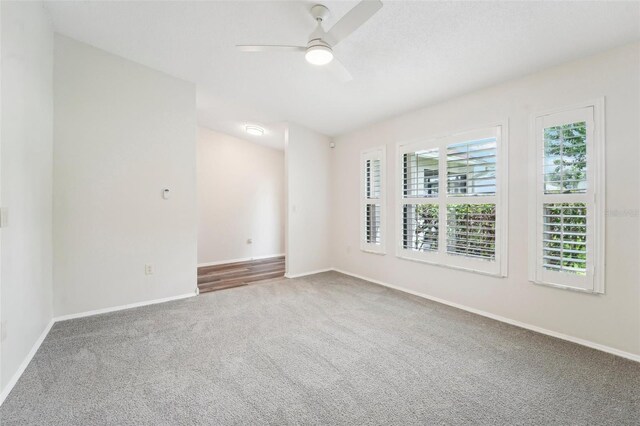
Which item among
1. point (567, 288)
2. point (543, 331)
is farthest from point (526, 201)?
point (543, 331)

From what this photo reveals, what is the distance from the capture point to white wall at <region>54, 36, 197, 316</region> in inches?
123

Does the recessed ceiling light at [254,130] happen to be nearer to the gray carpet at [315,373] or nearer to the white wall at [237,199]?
the white wall at [237,199]

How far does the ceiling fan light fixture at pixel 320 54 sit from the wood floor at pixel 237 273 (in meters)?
3.41

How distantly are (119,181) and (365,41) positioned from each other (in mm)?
3169

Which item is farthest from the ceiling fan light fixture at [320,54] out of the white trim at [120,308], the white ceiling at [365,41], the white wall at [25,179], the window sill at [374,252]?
the white trim at [120,308]

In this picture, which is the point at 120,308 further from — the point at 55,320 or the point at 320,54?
the point at 320,54

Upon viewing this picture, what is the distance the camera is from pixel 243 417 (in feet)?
5.44

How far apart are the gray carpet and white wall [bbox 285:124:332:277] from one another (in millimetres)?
1850

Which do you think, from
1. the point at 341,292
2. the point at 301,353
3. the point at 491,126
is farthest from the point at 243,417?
the point at 491,126

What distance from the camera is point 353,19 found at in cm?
196

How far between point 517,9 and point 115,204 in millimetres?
4306

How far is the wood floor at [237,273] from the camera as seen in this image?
4.52 m

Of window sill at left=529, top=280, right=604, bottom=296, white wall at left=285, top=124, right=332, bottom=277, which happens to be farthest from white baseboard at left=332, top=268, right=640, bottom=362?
white wall at left=285, top=124, right=332, bottom=277

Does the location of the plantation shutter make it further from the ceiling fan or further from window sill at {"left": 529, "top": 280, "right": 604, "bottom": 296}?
the ceiling fan
